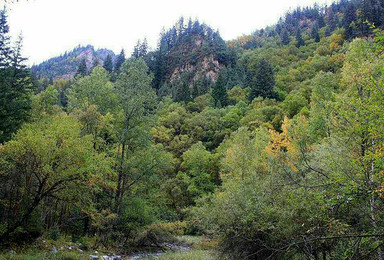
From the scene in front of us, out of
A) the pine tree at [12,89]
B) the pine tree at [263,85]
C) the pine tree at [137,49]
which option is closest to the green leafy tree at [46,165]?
the pine tree at [12,89]

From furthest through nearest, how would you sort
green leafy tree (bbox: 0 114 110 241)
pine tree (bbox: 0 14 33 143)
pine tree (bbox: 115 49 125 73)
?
pine tree (bbox: 115 49 125 73) < pine tree (bbox: 0 14 33 143) < green leafy tree (bbox: 0 114 110 241)

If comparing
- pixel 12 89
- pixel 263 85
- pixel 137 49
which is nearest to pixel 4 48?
pixel 12 89

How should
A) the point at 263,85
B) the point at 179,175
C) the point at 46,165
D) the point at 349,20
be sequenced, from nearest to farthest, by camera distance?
1. the point at 46,165
2. the point at 179,175
3. the point at 263,85
4. the point at 349,20

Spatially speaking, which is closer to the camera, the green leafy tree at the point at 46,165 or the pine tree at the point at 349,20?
the green leafy tree at the point at 46,165

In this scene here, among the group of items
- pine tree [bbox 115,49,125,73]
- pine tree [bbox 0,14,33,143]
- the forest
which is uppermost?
pine tree [bbox 115,49,125,73]

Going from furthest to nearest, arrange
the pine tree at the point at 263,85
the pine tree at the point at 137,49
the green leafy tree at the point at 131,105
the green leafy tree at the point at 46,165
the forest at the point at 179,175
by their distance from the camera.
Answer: the pine tree at the point at 137,49 < the pine tree at the point at 263,85 < the green leafy tree at the point at 131,105 < the green leafy tree at the point at 46,165 < the forest at the point at 179,175

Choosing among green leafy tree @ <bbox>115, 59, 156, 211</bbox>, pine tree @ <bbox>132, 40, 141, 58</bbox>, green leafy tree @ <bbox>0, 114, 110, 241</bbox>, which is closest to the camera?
green leafy tree @ <bbox>0, 114, 110, 241</bbox>

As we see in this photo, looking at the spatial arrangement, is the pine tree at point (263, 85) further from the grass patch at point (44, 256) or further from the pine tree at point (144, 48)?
the pine tree at point (144, 48)

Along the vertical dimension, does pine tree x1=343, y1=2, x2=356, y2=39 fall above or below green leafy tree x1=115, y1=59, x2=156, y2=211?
above

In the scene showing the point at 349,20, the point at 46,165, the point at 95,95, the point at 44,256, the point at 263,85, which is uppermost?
the point at 349,20

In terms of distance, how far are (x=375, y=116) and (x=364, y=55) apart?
9.48 m

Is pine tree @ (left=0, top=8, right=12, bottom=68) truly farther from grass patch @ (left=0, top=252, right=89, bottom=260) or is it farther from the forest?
grass patch @ (left=0, top=252, right=89, bottom=260)

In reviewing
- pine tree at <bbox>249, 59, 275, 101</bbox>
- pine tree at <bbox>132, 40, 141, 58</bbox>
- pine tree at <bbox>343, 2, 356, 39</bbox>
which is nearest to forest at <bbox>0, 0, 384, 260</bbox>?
pine tree at <bbox>249, 59, 275, 101</bbox>

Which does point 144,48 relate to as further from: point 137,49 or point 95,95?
point 95,95
